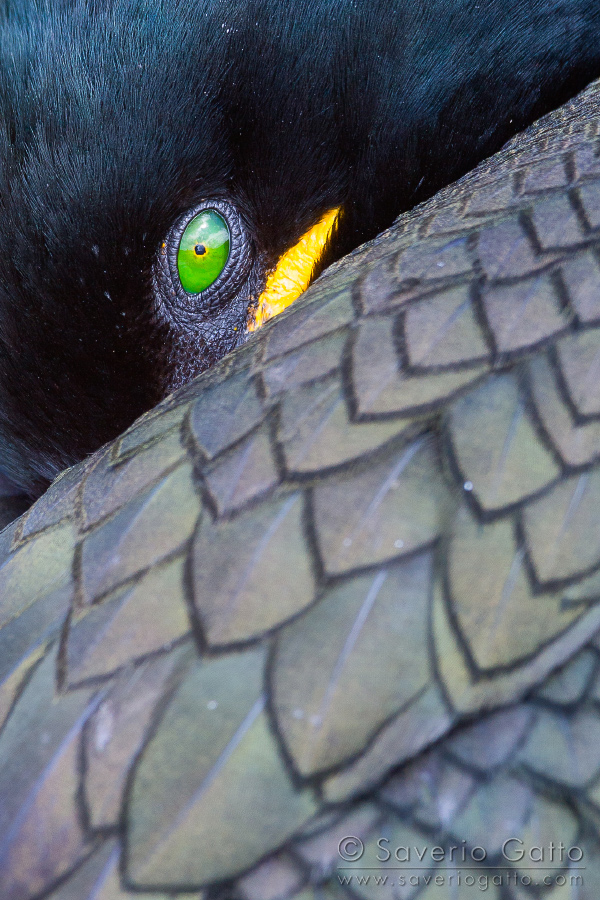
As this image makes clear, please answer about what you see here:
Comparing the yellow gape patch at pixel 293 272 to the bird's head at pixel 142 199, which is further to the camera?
the yellow gape patch at pixel 293 272

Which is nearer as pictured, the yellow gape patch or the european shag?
the european shag

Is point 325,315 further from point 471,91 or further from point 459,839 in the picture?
point 471,91

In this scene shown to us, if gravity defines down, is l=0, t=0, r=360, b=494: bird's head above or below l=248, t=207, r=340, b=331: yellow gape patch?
above

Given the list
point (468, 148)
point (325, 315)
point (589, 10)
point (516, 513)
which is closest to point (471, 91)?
point (468, 148)

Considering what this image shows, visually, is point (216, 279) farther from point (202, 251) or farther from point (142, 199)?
point (142, 199)

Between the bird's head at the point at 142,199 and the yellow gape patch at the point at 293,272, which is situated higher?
the bird's head at the point at 142,199

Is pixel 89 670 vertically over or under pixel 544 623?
over

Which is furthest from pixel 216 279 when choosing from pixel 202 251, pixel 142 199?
pixel 142 199
